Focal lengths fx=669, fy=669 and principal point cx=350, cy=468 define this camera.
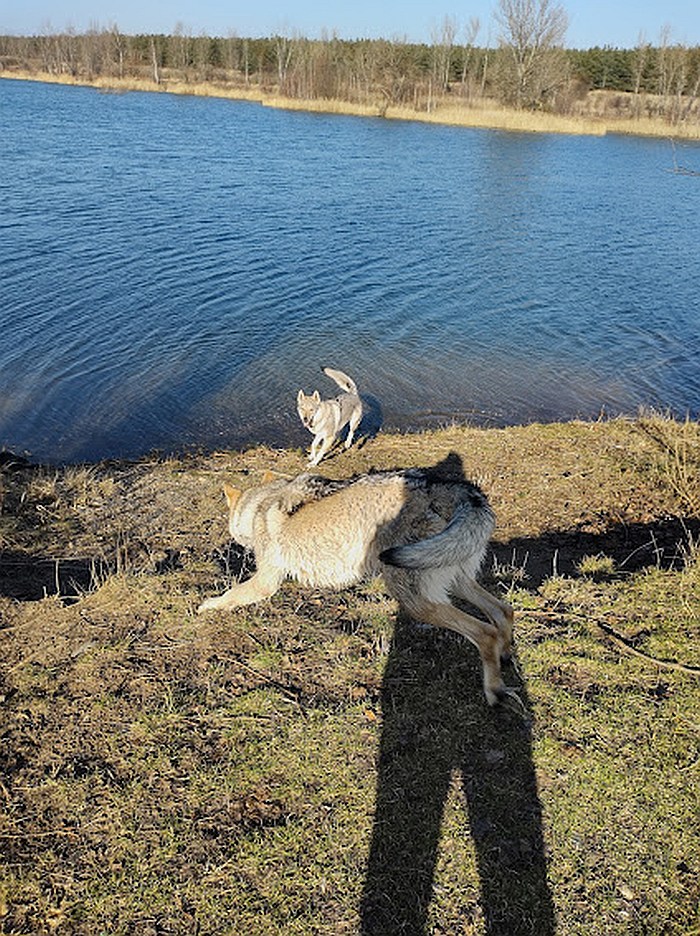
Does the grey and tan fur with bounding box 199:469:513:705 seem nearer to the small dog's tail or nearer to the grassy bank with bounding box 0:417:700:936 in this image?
the grassy bank with bounding box 0:417:700:936

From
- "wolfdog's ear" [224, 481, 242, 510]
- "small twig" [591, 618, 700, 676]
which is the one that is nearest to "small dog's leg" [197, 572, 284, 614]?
"wolfdog's ear" [224, 481, 242, 510]

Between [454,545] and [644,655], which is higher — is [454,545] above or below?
above

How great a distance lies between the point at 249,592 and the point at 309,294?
14.1m

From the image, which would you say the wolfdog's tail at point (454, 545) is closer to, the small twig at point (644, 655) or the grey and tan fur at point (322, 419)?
the small twig at point (644, 655)

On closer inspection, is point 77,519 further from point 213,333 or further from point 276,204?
point 276,204

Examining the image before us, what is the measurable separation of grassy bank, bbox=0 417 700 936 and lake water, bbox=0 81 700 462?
4.04 m

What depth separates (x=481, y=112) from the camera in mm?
57094

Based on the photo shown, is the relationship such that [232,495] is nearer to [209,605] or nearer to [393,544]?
[209,605]

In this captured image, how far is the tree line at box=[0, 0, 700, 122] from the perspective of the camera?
205ft

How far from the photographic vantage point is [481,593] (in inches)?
182

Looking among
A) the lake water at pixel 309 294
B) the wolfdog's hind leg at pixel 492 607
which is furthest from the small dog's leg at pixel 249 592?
the lake water at pixel 309 294

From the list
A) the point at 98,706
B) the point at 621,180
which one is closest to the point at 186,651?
the point at 98,706

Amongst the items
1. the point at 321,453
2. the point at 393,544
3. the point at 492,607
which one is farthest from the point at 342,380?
the point at 492,607

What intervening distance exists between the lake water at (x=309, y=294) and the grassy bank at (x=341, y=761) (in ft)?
13.3
